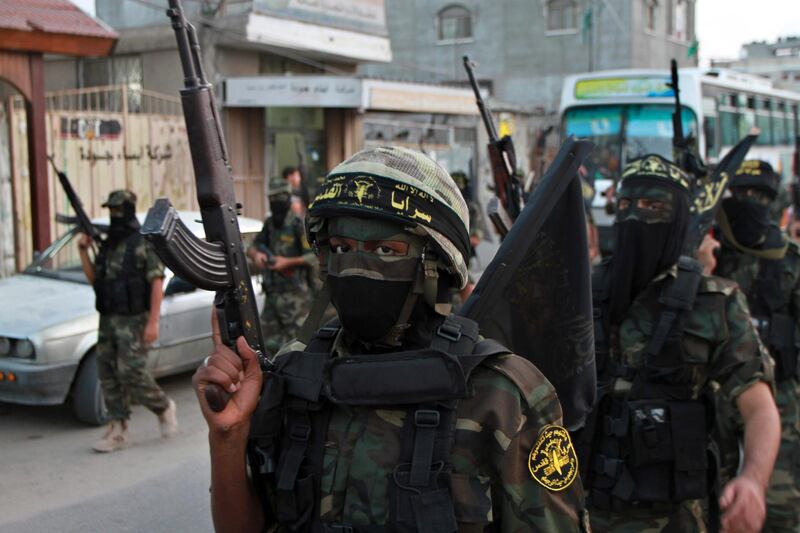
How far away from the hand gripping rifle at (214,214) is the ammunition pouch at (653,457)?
1.61 meters

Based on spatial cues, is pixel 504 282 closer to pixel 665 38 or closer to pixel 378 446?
pixel 378 446

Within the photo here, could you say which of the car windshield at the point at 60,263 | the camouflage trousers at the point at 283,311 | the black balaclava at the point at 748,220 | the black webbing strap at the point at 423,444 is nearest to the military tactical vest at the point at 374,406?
the black webbing strap at the point at 423,444

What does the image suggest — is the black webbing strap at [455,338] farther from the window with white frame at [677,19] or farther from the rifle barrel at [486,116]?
the window with white frame at [677,19]

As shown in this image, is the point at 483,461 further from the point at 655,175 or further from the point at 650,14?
the point at 650,14

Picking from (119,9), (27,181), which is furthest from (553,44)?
(27,181)

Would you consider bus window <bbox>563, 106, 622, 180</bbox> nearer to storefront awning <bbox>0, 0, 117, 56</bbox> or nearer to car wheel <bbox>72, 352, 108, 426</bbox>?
storefront awning <bbox>0, 0, 117, 56</bbox>

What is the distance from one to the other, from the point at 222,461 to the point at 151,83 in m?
16.0

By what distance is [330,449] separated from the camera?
1.93 m

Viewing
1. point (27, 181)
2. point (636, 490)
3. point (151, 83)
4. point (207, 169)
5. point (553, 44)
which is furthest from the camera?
A: point (553, 44)

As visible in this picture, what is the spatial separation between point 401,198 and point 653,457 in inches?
68.9

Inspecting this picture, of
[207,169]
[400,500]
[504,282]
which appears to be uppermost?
[207,169]

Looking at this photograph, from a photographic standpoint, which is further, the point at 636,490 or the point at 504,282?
the point at 636,490

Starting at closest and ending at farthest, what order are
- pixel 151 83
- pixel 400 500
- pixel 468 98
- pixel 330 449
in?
pixel 400 500
pixel 330 449
pixel 151 83
pixel 468 98

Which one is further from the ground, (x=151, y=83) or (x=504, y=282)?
(x=151, y=83)
